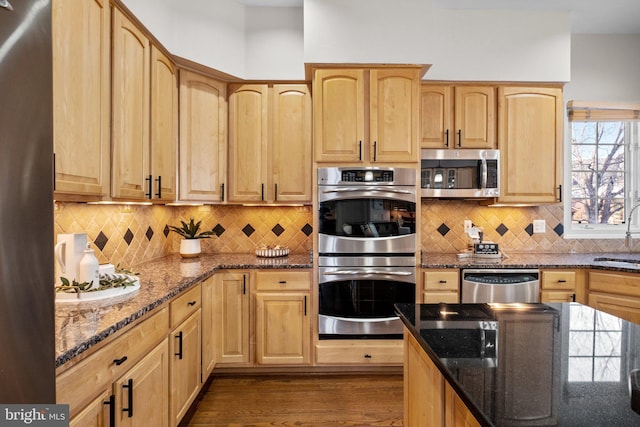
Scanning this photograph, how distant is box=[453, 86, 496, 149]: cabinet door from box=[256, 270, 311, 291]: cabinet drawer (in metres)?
1.65

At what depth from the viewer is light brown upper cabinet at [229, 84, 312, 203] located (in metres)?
3.00

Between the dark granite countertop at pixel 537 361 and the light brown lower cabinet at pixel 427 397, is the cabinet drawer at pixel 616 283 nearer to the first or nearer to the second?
the dark granite countertop at pixel 537 361

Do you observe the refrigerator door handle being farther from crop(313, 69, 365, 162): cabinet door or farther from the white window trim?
the white window trim

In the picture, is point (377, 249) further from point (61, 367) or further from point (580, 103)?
point (580, 103)

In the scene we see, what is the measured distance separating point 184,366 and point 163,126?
155 centimetres

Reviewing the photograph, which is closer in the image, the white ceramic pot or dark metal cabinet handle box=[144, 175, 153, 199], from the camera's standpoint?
dark metal cabinet handle box=[144, 175, 153, 199]

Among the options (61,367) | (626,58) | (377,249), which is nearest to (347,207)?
(377,249)

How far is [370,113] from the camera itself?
274 cm

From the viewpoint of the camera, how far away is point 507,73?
288cm

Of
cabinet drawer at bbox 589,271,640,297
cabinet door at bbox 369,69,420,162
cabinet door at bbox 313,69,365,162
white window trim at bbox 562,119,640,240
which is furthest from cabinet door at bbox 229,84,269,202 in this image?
white window trim at bbox 562,119,640,240

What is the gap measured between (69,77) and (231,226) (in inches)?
78.6

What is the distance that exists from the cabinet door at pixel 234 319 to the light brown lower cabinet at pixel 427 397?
1.57 meters

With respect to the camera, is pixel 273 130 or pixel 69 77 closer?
pixel 69 77

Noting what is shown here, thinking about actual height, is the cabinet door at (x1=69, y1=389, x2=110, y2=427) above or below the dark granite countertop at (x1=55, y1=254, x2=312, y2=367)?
below
